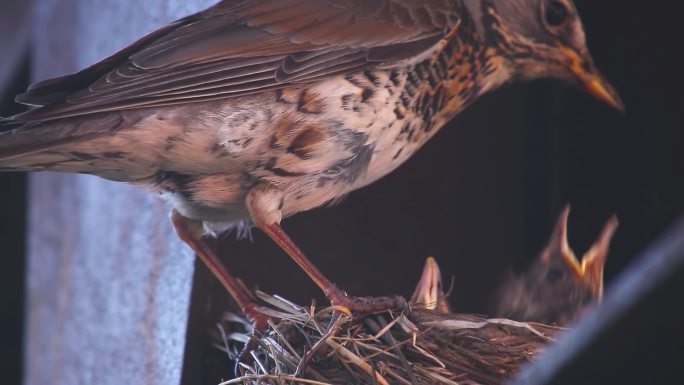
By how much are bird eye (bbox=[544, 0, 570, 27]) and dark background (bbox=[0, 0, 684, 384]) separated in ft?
1.42

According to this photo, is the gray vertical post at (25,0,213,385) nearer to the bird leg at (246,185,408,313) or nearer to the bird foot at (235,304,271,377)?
the bird foot at (235,304,271,377)

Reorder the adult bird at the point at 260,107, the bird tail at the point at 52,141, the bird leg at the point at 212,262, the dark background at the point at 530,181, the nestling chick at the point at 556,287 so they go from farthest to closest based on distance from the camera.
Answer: the dark background at the point at 530,181 < the nestling chick at the point at 556,287 < the bird leg at the point at 212,262 < the adult bird at the point at 260,107 < the bird tail at the point at 52,141

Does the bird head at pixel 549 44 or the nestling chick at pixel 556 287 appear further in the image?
the bird head at pixel 549 44

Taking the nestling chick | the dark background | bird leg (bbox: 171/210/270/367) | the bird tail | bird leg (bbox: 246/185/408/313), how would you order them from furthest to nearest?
the dark background, the nestling chick, bird leg (bbox: 171/210/270/367), bird leg (bbox: 246/185/408/313), the bird tail

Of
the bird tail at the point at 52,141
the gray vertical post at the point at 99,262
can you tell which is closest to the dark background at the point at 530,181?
the gray vertical post at the point at 99,262

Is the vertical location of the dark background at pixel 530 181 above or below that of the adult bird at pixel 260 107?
below

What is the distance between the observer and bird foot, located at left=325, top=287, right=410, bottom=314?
111 inches

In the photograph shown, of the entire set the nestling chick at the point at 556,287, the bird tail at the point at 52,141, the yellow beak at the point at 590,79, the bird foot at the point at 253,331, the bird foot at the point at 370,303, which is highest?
the bird tail at the point at 52,141

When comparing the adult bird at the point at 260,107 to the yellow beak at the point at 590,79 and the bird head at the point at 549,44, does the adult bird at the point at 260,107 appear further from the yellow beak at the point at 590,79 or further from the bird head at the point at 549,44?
the yellow beak at the point at 590,79

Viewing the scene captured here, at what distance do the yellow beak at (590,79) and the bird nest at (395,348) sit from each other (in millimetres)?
972

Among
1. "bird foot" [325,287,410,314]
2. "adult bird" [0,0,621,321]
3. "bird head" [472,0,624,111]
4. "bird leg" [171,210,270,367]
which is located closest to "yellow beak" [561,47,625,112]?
"bird head" [472,0,624,111]

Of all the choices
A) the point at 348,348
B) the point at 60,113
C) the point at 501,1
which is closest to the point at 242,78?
the point at 60,113

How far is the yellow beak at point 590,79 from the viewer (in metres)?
3.49

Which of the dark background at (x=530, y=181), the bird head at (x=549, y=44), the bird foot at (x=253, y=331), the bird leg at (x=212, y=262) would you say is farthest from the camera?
the dark background at (x=530, y=181)
